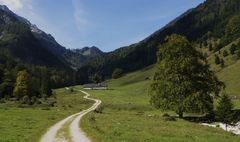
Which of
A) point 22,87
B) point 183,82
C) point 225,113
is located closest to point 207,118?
point 225,113

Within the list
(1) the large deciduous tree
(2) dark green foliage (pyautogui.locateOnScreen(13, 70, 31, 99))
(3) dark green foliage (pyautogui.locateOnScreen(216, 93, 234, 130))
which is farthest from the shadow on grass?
(2) dark green foliage (pyautogui.locateOnScreen(13, 70, 31, 99))

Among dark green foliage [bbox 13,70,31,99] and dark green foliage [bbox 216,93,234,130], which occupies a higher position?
dark green foliage [bbox 13,70,31,99]

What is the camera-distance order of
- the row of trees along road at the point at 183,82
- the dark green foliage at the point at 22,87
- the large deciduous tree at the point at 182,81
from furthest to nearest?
the dark green foliage at the point at 22,87, the large deciduous tree at the point at 182,81, the row of trees along road at the point at 183,82

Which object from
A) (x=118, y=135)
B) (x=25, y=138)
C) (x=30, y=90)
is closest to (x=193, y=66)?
(x=118, y=135)

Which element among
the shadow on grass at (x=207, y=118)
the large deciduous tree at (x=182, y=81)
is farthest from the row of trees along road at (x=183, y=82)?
the shadow on grass at (x=207, y=118)

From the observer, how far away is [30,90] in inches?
6255

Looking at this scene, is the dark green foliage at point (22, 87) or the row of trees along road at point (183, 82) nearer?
the row of trees along road at point (183, 82)

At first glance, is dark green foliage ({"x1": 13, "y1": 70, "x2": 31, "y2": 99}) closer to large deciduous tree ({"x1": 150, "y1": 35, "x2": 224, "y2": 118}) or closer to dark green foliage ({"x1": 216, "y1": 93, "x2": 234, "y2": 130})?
large deciduous tree ({"x1": 150, "y1": 35, "x2": 224, "y2": 118})

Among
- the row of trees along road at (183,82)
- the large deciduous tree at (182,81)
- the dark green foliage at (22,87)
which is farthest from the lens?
the dark green foliage at (22,87)

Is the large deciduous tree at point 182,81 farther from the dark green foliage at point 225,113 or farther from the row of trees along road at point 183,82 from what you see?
the dark green foliage at point 225,113

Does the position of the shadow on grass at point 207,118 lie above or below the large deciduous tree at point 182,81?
below

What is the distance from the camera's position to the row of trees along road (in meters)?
67.2

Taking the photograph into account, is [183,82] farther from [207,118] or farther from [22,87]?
[22,87]

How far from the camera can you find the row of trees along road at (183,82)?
67.2m
